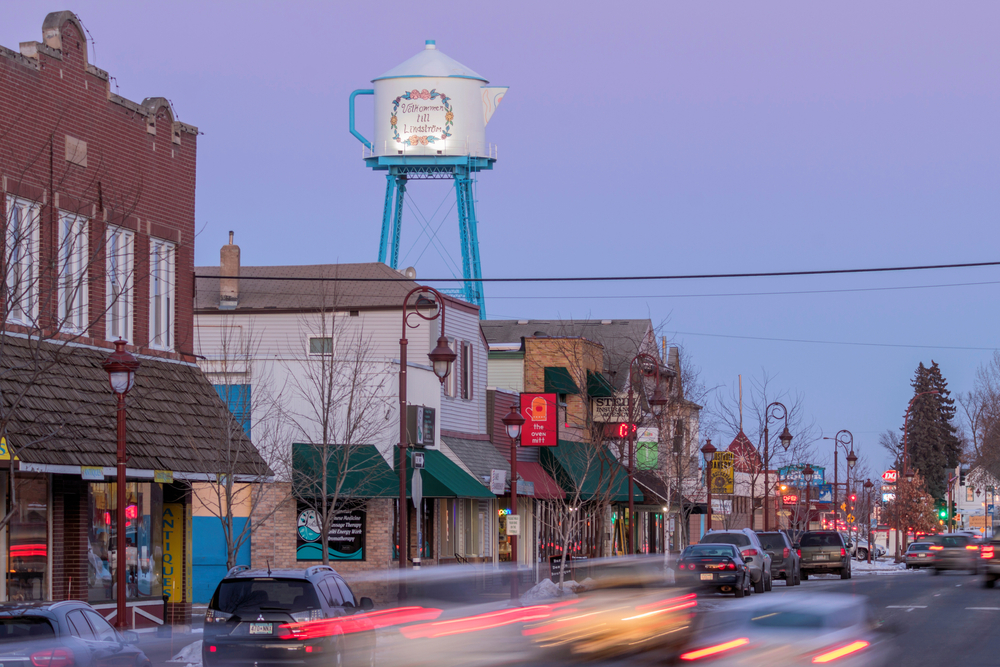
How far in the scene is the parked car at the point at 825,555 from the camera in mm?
46312

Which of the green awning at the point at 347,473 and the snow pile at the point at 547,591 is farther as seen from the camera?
the green awning at the point at 347,473

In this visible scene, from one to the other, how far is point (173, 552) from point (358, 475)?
926cm

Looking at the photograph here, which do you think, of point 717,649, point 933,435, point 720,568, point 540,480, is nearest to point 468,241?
point 540,480

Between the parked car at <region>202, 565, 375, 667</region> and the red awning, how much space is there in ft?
89.0

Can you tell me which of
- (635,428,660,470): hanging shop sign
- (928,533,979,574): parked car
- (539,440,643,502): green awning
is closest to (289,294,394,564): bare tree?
(539,440,643,502): green awning

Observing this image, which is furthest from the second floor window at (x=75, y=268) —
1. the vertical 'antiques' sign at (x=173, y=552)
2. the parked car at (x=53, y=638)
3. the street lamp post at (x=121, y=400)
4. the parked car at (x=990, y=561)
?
the parked car at (x=990, y=561)

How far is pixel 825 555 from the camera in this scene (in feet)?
152

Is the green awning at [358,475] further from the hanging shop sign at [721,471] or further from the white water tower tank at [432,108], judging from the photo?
the white water tower tank at [432,108]

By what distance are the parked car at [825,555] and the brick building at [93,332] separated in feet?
89.9

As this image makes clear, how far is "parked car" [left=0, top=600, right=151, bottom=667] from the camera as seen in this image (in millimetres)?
12109

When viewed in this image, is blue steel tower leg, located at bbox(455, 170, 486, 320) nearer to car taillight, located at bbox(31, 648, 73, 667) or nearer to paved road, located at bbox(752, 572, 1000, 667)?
paved road, located at bbox(752, 572, 1000, 667)

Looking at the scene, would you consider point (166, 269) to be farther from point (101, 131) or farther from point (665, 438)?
point (665, 438)

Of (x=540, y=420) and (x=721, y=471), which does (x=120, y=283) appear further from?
(x=721, y=471)

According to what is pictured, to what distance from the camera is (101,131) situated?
22484 mm
